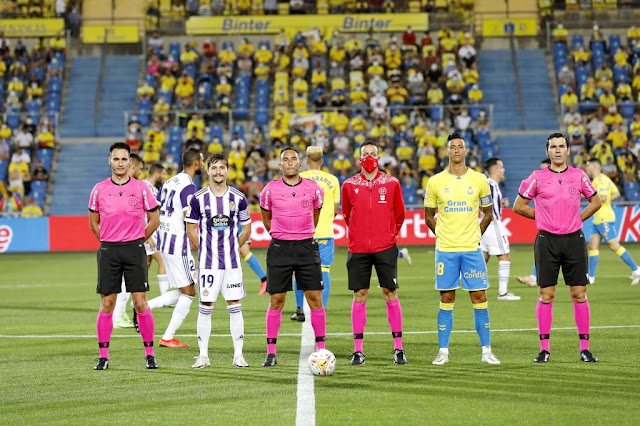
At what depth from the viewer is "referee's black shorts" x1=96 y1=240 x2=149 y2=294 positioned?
926 centimetres

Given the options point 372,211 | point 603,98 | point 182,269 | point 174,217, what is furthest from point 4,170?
point 372,211

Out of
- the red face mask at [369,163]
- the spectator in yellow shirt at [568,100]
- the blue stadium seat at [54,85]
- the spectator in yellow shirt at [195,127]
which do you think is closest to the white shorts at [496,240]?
the red face mask at [369,163]

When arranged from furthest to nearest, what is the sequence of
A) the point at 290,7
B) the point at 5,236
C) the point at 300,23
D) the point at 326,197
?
the point at 290,7 → the point at 300,23 → the point at 5,236 → the point at 326,197

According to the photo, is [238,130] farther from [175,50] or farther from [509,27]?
[509,27]

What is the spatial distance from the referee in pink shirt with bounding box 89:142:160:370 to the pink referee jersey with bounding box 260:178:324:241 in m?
1.18

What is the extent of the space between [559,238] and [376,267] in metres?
1.84

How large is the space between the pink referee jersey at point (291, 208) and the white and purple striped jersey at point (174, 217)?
5.87ft

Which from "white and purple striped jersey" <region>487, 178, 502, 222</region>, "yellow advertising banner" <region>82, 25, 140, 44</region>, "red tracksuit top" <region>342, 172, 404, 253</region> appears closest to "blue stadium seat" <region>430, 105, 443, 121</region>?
"yellow advertising banner" <region>82, 25, 140, 44</region>

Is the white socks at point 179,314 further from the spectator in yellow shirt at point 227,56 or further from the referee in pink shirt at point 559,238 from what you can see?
the spectator in yellow shirt at point 227,56

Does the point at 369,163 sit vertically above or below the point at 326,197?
above

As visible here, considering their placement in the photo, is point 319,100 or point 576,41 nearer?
point 319,100

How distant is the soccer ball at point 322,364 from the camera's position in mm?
8742

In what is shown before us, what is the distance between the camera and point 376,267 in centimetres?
958

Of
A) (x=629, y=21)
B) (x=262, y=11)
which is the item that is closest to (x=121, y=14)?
(x=262, y=11)
